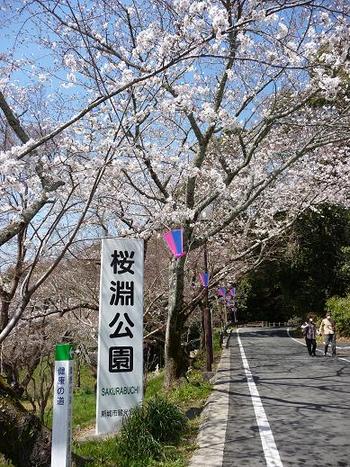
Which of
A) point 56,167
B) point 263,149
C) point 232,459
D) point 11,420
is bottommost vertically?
point 232,459

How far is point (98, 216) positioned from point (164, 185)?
6.24 feet

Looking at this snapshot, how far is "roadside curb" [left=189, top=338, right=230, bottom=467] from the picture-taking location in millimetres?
5828

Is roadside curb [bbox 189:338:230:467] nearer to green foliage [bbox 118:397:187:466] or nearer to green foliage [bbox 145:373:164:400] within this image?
green foliage [bbox 118:397:187:466]

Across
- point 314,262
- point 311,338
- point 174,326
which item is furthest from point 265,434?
point 314,262

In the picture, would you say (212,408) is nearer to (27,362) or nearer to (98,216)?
(98,216)

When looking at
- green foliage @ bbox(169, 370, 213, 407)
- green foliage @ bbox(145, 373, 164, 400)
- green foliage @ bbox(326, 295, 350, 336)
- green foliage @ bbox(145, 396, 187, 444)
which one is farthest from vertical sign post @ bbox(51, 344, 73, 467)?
green foliage @ bbox(326, 295, 350, 336)

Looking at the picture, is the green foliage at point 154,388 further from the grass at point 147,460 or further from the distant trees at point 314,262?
the distant trees at point 314,262

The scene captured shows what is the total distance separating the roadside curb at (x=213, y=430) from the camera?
5828mm

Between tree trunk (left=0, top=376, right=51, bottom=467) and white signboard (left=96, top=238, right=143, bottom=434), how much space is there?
4.53ft

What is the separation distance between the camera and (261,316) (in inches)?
2058

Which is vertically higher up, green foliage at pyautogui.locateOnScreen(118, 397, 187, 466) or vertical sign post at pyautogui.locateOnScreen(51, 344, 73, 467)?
vertical sign post at pyautogui.locateOnScreen(51, 344, 73, 467)

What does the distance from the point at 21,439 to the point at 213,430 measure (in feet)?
10.6

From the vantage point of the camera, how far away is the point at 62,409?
14.1ft

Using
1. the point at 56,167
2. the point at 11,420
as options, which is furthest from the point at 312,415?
the point at 56,167
